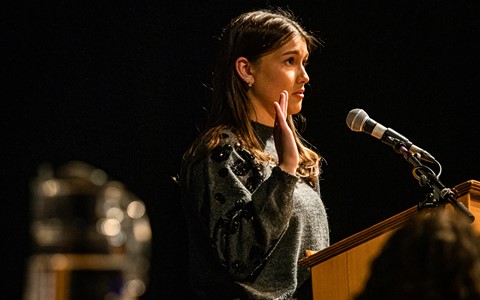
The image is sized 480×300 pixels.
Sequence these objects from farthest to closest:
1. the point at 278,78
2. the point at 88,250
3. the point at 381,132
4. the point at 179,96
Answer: the point at 179,96 < the point at 278,78 < the point at 381,132 < the point at 88,250

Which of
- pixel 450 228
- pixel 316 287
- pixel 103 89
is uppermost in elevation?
pixel 103 89

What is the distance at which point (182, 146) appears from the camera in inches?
122

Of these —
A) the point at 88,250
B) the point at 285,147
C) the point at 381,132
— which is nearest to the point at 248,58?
the point at 285,147

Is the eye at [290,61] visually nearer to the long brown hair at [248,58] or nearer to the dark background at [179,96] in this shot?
the long brown hair at [248,58]

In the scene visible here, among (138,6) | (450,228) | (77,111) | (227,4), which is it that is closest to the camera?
(450,228)

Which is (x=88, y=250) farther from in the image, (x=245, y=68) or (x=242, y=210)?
(x=245, y=68)

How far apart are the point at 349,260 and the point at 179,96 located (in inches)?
54.2

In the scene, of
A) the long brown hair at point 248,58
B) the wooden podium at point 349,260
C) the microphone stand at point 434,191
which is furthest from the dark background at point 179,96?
the microphone stand at point 434,191

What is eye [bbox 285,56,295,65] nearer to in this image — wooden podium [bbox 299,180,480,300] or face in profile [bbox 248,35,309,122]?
face in profile [bbox 248,35,309,122]

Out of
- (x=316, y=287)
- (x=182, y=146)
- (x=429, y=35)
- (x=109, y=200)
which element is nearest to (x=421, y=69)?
(x=429, y=35)

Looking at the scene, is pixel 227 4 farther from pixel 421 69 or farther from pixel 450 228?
pixel 450 228

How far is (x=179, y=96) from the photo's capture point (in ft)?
10.2

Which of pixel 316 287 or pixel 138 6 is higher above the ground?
pixel 138 6

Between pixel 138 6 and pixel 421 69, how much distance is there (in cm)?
120
